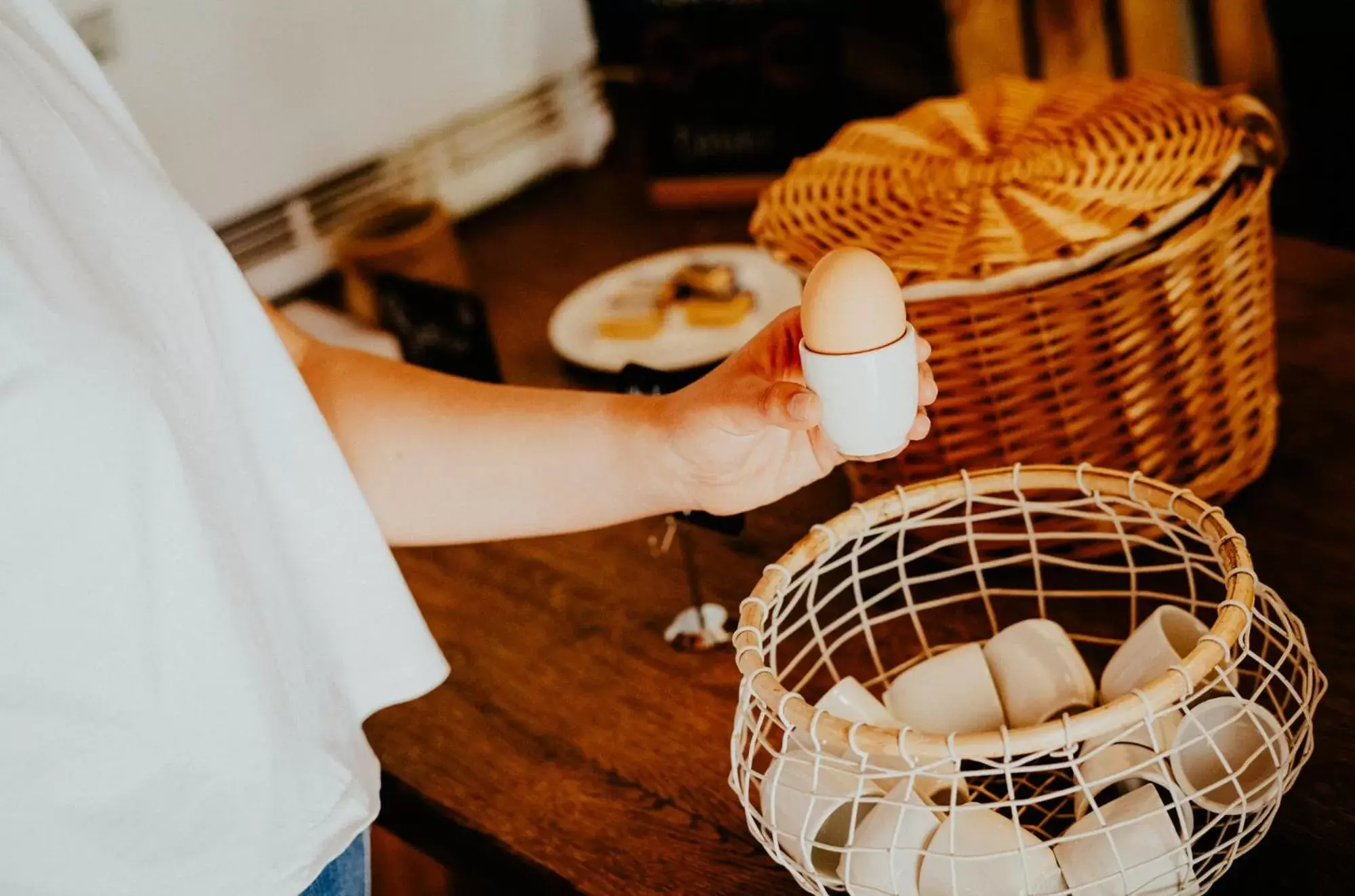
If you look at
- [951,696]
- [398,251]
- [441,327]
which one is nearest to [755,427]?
[951,696]

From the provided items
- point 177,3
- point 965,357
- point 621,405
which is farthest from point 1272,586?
point 177,3

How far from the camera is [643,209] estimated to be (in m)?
1.76

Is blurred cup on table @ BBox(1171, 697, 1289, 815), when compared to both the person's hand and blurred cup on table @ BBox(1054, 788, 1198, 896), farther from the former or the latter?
the person's hand

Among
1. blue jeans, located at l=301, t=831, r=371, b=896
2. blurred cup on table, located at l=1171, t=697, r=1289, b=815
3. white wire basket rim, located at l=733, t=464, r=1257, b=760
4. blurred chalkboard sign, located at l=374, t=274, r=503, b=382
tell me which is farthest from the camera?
blurred chalkboard sign, located at l=374, t=274, r=503, b=382

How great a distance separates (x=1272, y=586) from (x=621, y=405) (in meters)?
0.49

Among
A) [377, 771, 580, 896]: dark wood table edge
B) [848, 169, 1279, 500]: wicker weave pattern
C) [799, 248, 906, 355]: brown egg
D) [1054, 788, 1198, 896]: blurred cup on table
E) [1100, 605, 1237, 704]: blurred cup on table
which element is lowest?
[377, 771, 580, 896]: dark wood table edge

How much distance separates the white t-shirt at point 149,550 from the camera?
57cm

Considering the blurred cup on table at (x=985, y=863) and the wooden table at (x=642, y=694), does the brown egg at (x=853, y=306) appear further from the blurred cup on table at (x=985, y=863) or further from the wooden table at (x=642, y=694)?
the wooden table at (x=642, y=694)

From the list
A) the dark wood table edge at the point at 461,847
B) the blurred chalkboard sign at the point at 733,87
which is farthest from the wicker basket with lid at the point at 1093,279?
the blurred chalkboard sign at the point at 733,87

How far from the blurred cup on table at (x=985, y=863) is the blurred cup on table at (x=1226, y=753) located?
9 cm

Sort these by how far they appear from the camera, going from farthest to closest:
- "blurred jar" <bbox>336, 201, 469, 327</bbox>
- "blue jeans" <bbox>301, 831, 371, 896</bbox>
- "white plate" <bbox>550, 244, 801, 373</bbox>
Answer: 1. "blurred jar" <bbox>336, 201, 469, 327</bbox>
2. "white plate" <bbox>550, 244, 801, 373</bbox>
3. "blue jeans" <bbox>301, 831, 371, 896</bbox>

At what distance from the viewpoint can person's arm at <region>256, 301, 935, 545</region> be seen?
766 mm

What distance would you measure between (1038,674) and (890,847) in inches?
6.7

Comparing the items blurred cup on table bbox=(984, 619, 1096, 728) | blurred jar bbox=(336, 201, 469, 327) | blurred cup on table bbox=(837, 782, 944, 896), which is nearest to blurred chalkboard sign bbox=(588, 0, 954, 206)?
blurred jar bbox=(336, 201, 469, 327)
